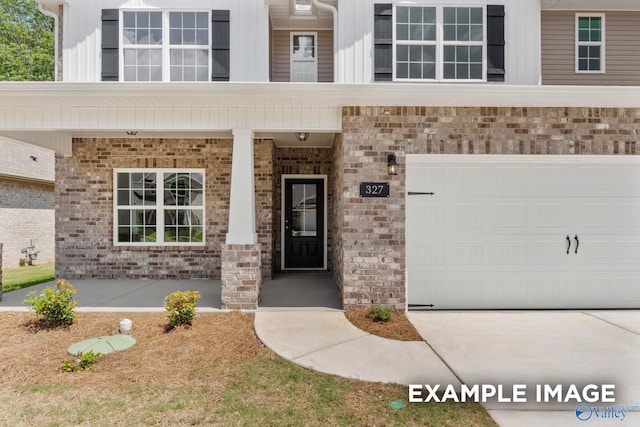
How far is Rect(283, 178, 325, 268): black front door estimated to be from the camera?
29.9 feet

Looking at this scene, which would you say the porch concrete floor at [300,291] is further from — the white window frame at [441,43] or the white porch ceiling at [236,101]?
the white window frame at [441,43]

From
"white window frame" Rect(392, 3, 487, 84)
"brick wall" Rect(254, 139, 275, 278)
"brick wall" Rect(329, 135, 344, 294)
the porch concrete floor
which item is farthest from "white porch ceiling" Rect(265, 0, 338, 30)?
the porch concrete floor

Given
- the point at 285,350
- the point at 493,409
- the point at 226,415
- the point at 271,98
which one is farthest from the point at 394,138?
the point at 226,415

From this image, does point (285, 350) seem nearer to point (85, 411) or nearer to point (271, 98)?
point (85, 411)

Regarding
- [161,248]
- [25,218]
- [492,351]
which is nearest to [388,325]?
[492,351]

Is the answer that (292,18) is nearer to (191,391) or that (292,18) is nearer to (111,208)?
(111,208)

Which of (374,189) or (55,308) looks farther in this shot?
(374,189)

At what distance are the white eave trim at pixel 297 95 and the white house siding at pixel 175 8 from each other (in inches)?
81.0

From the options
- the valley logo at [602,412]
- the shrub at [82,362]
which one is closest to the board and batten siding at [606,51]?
the valley logo at [602,412]

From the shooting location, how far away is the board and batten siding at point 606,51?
25.5 ft

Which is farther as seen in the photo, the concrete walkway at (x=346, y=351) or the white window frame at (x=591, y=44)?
the white window frame at (x=591, y=44)

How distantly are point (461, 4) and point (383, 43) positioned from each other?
5.74 feet

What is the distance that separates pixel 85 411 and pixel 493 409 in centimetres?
338

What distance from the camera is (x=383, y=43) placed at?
22.5 feet
